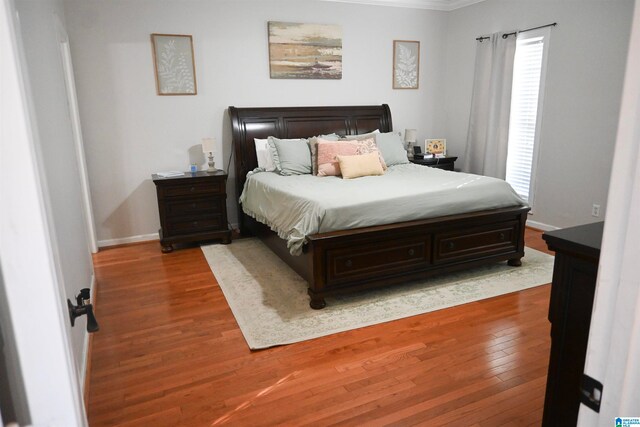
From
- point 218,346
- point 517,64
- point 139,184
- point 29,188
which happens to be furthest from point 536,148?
point 29,188

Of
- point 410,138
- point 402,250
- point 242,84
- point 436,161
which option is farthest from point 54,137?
point 436,161

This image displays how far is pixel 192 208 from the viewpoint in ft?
→ 14.6

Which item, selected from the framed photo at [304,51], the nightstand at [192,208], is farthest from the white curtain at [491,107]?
the nightstand at [192,208]

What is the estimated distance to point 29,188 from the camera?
0.65m

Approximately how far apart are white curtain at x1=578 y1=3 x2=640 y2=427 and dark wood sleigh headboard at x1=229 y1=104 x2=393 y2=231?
173 inches

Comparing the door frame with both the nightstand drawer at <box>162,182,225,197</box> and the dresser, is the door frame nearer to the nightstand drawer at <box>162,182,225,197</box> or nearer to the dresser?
the dresser

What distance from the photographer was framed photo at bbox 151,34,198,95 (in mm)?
4500

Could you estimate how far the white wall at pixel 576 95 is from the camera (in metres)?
3.96

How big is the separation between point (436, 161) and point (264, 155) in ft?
7.44

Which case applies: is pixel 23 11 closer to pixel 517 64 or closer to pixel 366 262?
pixel 366 262

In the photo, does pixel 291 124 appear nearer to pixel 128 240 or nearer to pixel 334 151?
pixel 334 151

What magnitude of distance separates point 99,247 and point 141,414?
120 inches

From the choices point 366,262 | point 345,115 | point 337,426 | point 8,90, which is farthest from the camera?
point 345,115

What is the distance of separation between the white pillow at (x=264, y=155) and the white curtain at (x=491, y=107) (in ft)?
8.88
